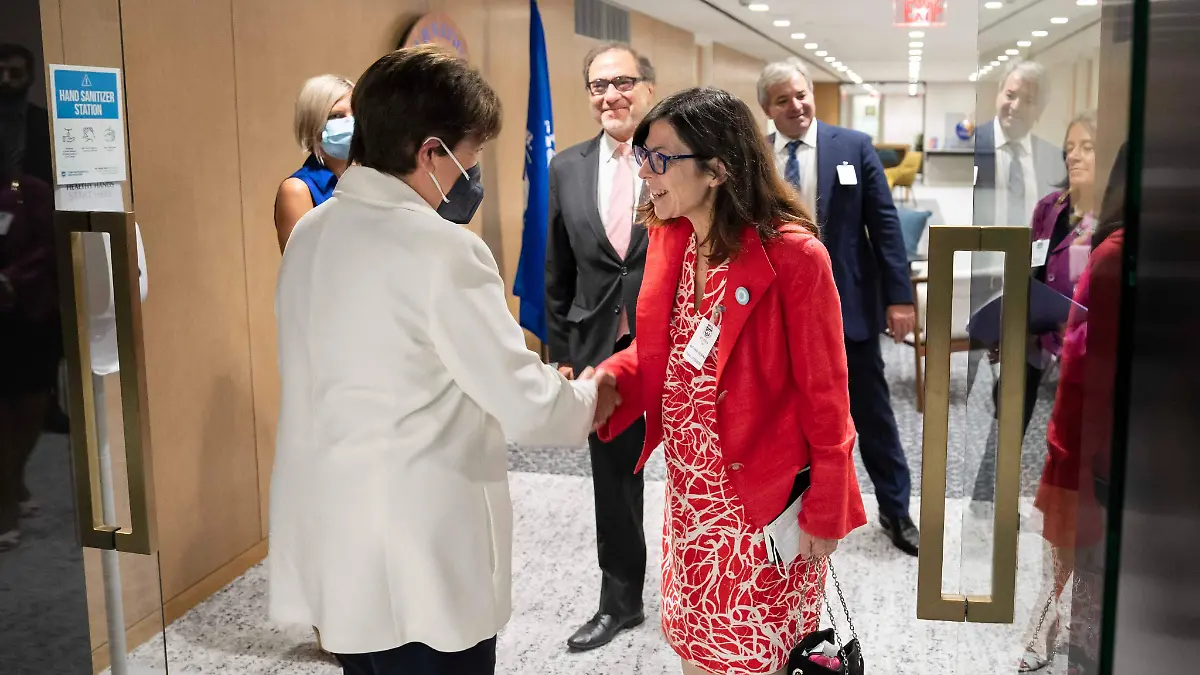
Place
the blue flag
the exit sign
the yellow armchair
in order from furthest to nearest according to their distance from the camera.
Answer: the yellow armchair
the exit sign
the blue flag

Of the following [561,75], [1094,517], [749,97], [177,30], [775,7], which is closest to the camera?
[1094,517]

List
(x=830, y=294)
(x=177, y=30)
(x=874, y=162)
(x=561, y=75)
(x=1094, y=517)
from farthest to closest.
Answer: (x=561, y=75) → (x=874, y=162) → (x=177, y=30) → (x=830, y=294) → (x=1094, y=517)

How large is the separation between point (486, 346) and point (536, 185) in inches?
171

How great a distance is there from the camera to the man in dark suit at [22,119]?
6.29ft

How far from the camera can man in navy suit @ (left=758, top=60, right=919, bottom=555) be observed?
375 cm

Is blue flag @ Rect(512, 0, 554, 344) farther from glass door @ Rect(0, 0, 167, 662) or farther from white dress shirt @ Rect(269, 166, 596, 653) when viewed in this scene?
white dress shirt @ Rect(269, 166, 596, 653)

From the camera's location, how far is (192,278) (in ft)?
11.6

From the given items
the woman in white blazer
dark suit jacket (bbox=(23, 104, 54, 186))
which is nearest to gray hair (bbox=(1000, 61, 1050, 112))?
the woman in white blazer

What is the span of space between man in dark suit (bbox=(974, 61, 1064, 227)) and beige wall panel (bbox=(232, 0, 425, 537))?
275cm

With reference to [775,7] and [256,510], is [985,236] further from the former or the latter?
[775,7]

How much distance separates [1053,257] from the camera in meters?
1.44

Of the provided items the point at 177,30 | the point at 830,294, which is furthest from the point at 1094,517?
the point at 177,30

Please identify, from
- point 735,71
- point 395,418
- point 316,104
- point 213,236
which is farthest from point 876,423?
point 735,71

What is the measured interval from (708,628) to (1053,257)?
95cm
